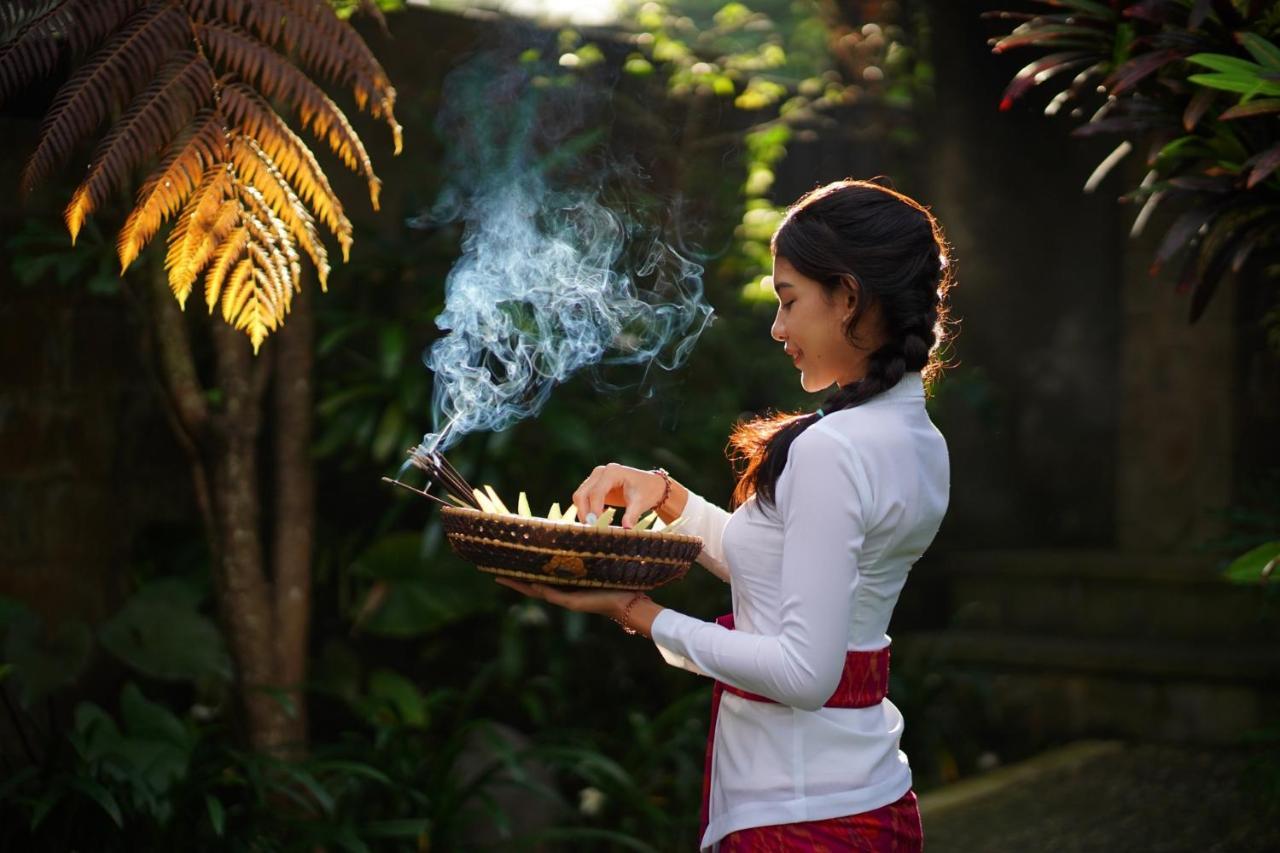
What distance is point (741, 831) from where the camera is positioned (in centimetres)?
244

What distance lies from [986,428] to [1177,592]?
165cm

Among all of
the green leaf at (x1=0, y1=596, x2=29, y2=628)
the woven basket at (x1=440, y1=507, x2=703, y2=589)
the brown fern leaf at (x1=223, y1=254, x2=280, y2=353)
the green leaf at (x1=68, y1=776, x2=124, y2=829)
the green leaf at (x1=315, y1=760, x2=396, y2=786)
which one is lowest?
the green leaf at (x1=315, y1=760, x2=396, y2=786)

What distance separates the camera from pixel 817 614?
7.27 ft

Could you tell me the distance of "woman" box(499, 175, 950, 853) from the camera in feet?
7.57

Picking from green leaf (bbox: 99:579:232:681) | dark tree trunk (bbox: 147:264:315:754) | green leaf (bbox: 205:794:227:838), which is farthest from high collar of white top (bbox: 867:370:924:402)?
green leaf (bbox: 99:579:232:681)

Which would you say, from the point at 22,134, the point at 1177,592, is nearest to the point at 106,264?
the point at 22,134

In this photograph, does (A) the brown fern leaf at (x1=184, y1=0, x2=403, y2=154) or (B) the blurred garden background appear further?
(B) the blurred garden background

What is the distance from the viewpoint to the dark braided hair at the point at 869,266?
236 cm

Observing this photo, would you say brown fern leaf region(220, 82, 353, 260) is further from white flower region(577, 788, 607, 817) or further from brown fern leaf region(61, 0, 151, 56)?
white flower region(577, 788, 607, 817)

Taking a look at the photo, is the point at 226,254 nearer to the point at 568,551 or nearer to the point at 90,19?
the point at 90,19

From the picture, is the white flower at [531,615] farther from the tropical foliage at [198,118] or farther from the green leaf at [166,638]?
the tropical foliage at [198,118]

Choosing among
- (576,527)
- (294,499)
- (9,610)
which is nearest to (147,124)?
(576,527)

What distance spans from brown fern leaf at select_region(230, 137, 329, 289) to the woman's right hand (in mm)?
722

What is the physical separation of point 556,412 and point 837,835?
144 inches
